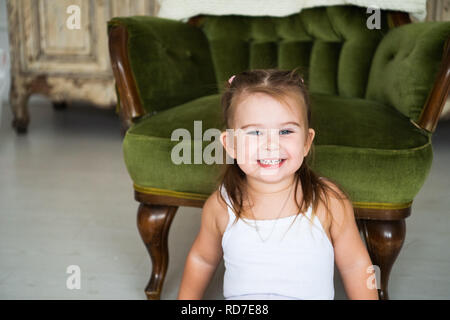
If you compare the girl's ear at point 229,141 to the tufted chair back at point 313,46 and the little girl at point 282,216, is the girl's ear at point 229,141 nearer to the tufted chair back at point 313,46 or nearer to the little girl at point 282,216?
the little girl at point 282,216

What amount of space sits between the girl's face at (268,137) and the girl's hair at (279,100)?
0.06 feet

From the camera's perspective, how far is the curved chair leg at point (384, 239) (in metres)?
1.13

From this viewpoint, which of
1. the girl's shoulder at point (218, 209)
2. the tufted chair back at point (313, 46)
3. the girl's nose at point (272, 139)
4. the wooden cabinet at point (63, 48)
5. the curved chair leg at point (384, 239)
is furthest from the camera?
the wooden cabinet at point (63, 48)

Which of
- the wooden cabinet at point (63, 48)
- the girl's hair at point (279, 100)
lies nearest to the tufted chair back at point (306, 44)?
the girl's hair at point (279, 100)

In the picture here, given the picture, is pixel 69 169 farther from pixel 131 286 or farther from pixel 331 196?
pixel 331 196

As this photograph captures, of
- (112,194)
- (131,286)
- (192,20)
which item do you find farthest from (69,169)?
(131,286)

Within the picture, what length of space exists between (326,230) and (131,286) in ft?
2.01

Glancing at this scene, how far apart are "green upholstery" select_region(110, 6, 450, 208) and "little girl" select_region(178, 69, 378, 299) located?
0.35 ft

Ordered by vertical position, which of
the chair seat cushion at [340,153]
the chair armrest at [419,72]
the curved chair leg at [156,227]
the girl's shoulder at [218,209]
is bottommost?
the curved chair leg at [156,227]

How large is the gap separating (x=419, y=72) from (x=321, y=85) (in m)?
0.54

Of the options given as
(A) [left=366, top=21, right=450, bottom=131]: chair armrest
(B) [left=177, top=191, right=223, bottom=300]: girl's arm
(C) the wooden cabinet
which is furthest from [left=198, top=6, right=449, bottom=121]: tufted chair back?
(C) the wooden cabinet

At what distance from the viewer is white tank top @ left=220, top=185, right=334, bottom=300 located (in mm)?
974

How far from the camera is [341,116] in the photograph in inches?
46.1
